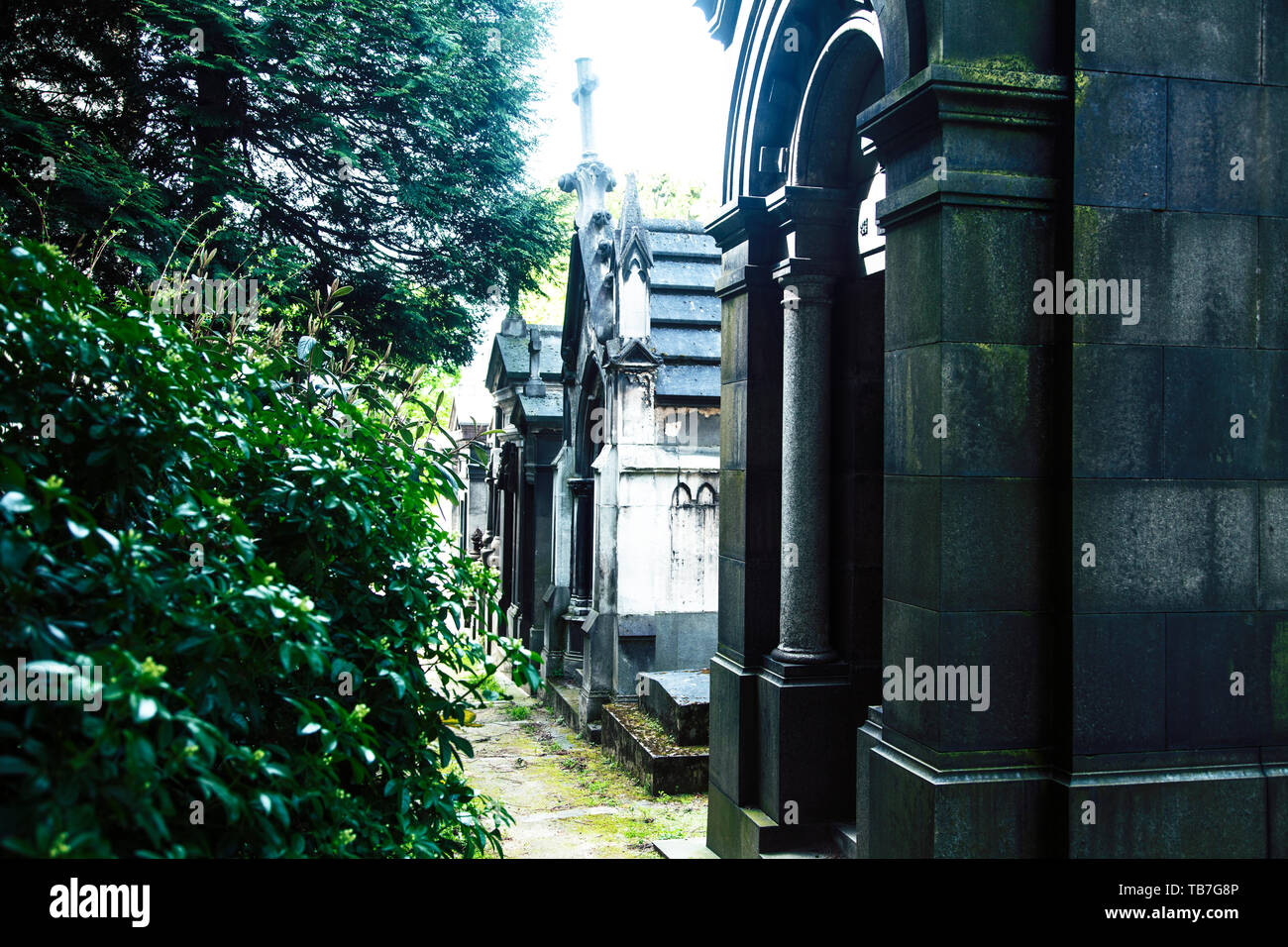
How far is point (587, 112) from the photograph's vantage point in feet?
43.4

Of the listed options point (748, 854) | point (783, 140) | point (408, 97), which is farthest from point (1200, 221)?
point (408, 97)

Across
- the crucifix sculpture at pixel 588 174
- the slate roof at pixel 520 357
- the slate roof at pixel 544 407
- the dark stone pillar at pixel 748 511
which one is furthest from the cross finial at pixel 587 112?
the dark stone pillar at pixel 748 511

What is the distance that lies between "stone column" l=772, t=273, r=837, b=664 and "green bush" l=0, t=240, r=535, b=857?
258 cm

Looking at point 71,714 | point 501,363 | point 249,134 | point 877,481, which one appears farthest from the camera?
point 501,363

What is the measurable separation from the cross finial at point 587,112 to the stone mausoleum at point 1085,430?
9438 millimetres

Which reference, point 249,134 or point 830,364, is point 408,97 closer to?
point 249,134

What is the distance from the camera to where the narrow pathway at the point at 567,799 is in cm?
731

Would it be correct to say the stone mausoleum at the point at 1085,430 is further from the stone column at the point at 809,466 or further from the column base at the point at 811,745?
the stone column at the point at 809,466

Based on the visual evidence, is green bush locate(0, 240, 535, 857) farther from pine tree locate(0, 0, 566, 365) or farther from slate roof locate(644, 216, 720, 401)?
pine tree locate(0, 0, 566, 365)

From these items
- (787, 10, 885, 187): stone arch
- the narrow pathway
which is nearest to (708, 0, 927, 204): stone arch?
(787, 10, 885, 187): stone arch

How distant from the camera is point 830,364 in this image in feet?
18.9

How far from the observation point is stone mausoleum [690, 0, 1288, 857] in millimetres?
3910
